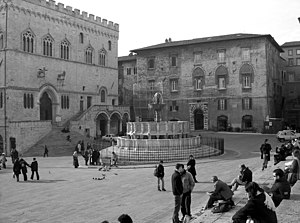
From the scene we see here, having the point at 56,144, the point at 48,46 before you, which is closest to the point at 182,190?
the point at 56,144

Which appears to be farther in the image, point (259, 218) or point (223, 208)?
point (223, 208)

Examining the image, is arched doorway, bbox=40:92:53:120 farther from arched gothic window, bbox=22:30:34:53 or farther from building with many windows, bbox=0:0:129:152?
arched gothic window, bbox=22:30:34:53

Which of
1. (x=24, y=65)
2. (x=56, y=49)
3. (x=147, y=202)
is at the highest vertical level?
(x=56, y=49)

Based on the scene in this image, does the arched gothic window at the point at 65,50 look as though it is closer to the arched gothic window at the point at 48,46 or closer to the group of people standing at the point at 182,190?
the arched gothic window at the point at 48,46

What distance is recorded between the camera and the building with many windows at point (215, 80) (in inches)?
1679

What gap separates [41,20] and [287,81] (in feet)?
135

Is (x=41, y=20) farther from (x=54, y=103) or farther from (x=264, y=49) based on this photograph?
(x=264, y=49)

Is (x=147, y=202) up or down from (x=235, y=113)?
down

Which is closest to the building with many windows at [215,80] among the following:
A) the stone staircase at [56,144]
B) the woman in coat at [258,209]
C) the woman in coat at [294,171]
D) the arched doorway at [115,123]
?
the arched doorway at [115,123]

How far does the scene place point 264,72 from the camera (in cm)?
4212

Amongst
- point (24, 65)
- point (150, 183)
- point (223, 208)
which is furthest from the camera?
point (24, 65)

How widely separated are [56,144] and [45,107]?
6.86 m

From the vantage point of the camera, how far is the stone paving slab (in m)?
9.99

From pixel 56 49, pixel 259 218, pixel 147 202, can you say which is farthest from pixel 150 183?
pixel 56 49
